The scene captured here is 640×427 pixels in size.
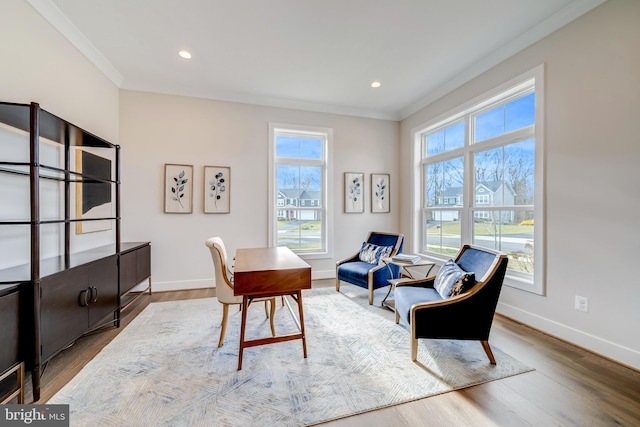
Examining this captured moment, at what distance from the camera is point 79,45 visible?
9.03 ft

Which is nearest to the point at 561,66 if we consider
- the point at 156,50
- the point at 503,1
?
the point at 503,1

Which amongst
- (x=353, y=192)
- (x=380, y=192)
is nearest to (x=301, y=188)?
(x=353, y=192)

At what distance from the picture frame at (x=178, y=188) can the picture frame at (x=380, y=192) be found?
304 cm

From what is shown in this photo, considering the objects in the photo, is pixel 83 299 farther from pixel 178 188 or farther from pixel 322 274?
pixel 322 274

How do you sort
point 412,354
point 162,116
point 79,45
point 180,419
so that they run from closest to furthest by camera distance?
point 180,419 → point 412,354 → point 79,45 → point 162,116

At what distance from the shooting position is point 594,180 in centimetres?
222

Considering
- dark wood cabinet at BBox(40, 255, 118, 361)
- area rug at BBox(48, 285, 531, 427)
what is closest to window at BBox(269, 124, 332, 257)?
area rug at BBox(48, 285, 531, 427)

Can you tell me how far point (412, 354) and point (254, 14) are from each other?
3.24 metres

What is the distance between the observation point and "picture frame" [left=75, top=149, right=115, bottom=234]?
280 cm

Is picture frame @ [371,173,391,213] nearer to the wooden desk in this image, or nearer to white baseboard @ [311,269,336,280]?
white baseboard @ [311,269,336,280]

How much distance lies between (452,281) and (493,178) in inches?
68.9

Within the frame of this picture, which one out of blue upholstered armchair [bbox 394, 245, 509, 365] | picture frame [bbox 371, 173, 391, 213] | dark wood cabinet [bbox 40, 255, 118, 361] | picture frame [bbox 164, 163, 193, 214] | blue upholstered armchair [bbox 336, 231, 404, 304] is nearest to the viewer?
dark wood cabinet [bbox 40, 255, 118, 361]

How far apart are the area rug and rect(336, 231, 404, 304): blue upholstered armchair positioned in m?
0.64

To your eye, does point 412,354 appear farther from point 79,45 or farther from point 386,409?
point 79,45
